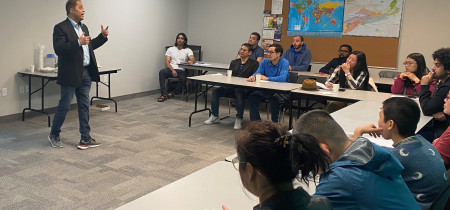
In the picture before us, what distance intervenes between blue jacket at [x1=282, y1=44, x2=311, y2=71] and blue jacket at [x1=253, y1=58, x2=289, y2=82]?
147 cm

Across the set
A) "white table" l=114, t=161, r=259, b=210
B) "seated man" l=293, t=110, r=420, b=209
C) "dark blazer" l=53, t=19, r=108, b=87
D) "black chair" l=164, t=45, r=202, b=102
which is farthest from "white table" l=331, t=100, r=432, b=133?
"black chair" l=164, t=45, r=202, b=102

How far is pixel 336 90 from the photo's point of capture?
185 inches

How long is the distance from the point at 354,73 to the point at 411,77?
0.75 metres

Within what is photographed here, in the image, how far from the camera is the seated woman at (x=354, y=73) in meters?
4.99

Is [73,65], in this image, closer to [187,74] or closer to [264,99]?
[264,99]

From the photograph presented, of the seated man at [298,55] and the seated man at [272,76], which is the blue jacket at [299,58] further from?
the seated man at [272,76]

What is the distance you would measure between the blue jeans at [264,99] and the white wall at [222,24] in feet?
9.45

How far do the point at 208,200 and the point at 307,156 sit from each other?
2.24 feet

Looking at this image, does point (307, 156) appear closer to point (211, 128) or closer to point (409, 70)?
point (409, 70)

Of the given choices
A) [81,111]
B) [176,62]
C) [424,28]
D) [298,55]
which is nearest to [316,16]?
[298,55]

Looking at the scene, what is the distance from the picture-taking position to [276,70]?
5.77 m

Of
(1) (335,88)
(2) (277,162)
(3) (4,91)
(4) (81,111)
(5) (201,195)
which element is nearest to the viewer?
(2) (277,162)

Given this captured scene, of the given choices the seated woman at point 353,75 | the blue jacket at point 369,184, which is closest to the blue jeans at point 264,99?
the seated woman at point 353,75

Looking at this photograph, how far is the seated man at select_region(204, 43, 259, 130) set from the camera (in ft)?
19.1
